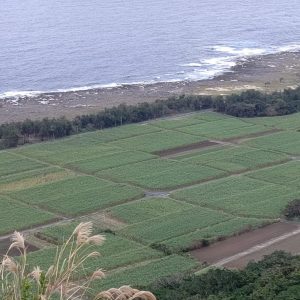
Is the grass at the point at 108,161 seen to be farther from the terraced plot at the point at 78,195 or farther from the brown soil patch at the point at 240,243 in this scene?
the brown soil patch at the point at 240,243

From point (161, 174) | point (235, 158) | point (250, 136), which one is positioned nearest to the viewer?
point (161, 174)

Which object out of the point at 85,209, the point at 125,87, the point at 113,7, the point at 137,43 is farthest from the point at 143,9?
the point at 85,209

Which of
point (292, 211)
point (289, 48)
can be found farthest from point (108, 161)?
point (289, 48)

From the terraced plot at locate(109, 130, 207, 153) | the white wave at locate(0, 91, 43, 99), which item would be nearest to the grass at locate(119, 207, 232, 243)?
the terraced plot at locate(109, 130, 207, 153)

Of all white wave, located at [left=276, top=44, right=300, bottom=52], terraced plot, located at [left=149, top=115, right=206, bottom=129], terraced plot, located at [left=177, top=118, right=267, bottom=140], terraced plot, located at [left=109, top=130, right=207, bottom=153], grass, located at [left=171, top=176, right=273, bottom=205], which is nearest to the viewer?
grass, located at [left=171, top=176, right=273, bottom=205]

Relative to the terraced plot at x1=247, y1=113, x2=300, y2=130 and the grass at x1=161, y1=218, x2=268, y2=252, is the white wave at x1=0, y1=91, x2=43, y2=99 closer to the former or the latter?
the terraced plot at x1=247, y1=113, x2=300, y2=130

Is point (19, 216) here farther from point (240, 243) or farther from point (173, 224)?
point (240, 243)
